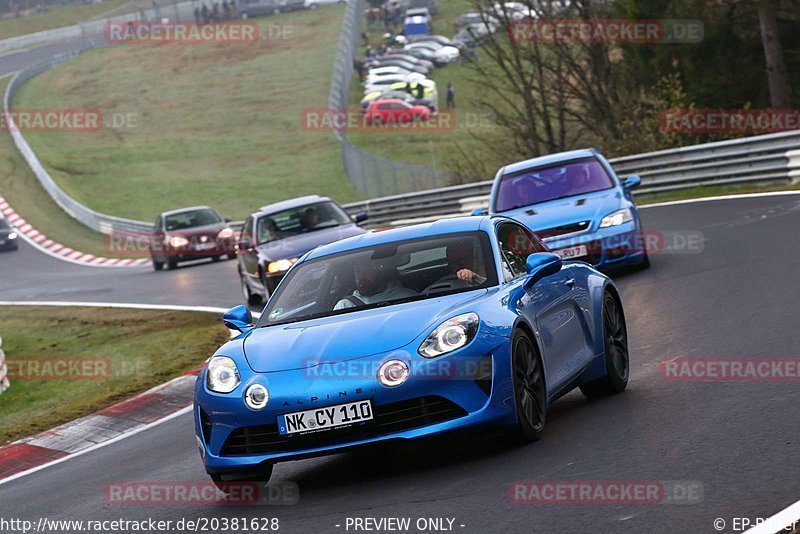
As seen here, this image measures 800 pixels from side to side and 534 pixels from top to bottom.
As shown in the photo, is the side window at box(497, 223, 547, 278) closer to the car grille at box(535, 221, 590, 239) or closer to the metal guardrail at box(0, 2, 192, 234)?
the car grille at box(535, 221, 590, 239)

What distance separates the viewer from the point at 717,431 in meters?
7.78

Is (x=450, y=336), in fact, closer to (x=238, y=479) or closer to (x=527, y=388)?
(x=527, y=388)

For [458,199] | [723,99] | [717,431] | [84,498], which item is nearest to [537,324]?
[717,431]

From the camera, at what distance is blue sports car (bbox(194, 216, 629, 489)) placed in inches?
297

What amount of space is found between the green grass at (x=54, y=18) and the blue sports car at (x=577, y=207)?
87.6m

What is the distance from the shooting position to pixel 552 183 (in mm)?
17781

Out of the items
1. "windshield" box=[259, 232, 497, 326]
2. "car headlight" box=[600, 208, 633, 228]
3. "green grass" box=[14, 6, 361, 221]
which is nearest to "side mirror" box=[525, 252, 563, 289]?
"windshield" box=[259, 232, 497, 326]

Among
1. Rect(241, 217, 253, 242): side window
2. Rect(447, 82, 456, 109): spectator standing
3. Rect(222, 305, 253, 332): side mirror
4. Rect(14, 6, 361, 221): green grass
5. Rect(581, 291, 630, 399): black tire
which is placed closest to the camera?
Rect(222, 305, 253, 332): side mirror

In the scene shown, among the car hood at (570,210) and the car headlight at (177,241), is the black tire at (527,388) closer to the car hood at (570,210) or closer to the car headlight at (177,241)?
the car hood at (570,210)

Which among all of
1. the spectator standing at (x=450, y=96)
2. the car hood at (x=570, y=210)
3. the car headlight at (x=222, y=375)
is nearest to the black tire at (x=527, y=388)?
the car headlight at (x=222, y=375)

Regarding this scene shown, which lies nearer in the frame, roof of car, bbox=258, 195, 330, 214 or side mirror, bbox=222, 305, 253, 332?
side mirror, bbox=222, 305, 253, 332

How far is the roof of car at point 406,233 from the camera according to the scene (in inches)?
358

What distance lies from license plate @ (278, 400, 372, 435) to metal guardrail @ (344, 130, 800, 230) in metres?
19.5

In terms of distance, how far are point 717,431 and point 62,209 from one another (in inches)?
1918
